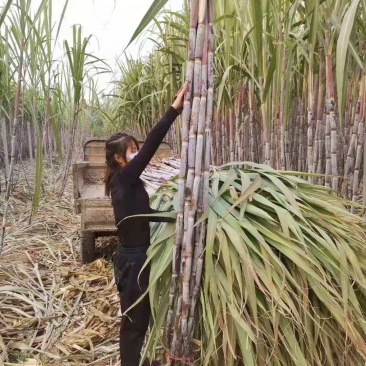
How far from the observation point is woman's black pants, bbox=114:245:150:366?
1206 mm

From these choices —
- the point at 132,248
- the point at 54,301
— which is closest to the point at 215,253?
the point at 132,248

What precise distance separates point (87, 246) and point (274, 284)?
146cm

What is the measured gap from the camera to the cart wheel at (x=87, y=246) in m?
2.17

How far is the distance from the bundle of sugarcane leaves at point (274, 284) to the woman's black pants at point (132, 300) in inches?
5.2

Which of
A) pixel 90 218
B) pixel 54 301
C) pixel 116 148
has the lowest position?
pixel 54 301

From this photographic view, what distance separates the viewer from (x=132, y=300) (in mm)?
1229

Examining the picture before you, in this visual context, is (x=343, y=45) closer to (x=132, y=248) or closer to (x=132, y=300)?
(x=132, y=248)

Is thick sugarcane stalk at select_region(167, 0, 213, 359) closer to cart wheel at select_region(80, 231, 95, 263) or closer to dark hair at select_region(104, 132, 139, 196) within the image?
dark hair at select_region(104, 132, 139, 196)

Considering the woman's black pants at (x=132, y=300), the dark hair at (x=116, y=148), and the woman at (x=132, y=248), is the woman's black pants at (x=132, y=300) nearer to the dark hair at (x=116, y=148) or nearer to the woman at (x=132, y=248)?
the woman at (x=132, y=248)

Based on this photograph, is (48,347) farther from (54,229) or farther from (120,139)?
(54,229)

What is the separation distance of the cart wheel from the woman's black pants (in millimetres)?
961

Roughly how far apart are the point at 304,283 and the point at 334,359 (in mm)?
236

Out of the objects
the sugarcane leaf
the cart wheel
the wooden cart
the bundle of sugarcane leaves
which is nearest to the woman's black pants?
the bundle of sugarcane leaves

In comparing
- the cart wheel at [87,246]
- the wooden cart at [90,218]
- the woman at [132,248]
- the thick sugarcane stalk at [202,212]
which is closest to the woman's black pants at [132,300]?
the woman at [132,248]
